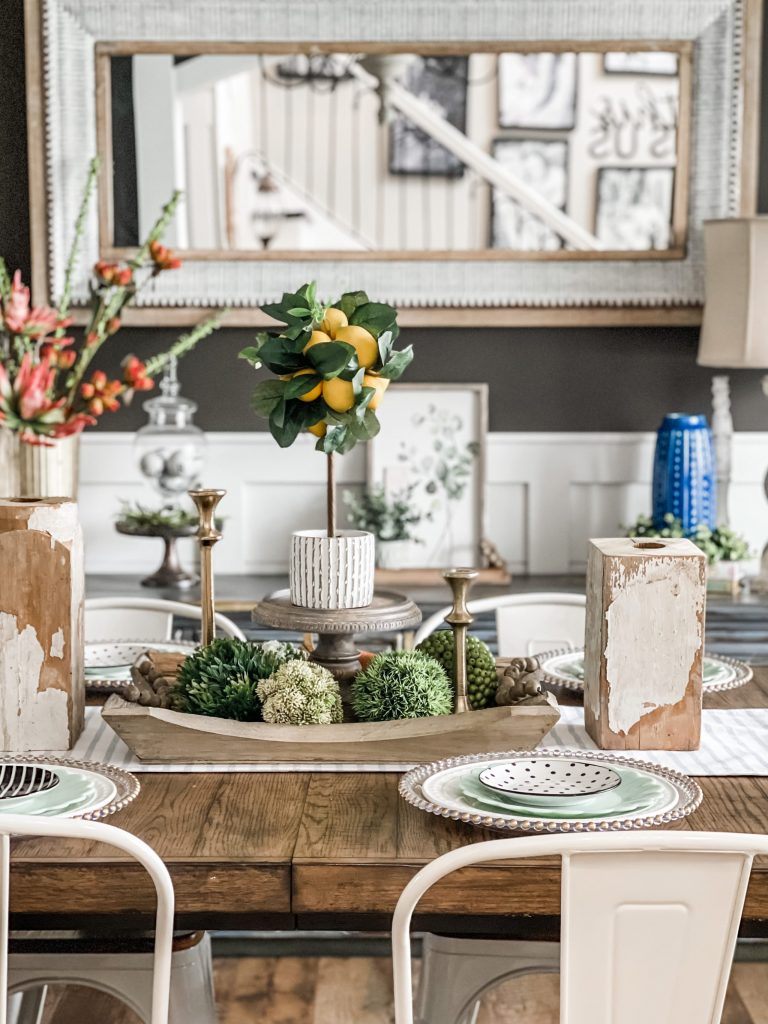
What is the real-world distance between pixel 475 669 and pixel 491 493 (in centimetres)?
168

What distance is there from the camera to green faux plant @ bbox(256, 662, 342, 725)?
1621 millimetres

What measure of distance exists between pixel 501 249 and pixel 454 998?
1.92 meters

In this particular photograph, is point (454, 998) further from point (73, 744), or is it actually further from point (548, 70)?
point (548, 70)

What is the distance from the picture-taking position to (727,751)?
167 centimetres

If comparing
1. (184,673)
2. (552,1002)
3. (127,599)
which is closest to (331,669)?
(184,673)

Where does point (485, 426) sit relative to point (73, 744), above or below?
above

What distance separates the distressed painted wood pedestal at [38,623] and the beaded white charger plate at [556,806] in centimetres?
49

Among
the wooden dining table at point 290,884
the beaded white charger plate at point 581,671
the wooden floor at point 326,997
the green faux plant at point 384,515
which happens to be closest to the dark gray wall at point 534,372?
the green faux plant at point 384,515

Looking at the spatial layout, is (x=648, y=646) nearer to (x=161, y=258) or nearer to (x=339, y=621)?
(x=339, y=621)

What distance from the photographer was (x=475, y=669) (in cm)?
172

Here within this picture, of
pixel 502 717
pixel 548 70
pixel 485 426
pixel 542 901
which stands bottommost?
pixel 542 901

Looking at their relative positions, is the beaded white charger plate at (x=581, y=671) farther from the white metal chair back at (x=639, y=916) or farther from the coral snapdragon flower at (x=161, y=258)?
the coral snapdragon flower at (x=161, y=258)

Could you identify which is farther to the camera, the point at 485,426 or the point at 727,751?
the point at 485,426

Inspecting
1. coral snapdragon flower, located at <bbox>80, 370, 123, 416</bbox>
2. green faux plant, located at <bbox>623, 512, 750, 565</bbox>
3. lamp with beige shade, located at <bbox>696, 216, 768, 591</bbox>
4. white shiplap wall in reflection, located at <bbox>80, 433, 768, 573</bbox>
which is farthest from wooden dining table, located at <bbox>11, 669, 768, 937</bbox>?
white shiplap wall in reflection, located at <bbox>80, 433, 768, 573</bbox>
